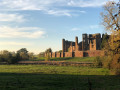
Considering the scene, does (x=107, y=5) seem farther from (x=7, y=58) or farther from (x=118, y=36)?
(x=7, y=58)

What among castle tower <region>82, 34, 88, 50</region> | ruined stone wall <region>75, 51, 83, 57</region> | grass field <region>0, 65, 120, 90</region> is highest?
castle tower <region>82, 34, 88, 50</region>

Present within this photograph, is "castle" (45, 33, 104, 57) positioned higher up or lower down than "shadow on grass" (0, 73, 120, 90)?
higher up

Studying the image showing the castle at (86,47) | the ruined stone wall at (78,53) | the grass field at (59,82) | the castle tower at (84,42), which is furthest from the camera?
the castle tower at (84,42)

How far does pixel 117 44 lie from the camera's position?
19734 mm

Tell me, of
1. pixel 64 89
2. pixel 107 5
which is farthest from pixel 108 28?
pixel 64 89

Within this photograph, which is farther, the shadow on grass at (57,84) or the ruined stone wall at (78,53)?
the ruined stone wall at (78,53)

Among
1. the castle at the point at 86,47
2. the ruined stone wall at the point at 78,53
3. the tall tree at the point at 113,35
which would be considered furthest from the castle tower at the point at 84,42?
the tall tree at the point at 113,35

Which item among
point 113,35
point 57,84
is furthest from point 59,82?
point 113,35

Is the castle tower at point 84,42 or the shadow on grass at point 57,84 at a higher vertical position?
the castle tower at point 84,42

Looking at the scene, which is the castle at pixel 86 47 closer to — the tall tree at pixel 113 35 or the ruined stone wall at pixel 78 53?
the ruined stone wall at pixel 78 53

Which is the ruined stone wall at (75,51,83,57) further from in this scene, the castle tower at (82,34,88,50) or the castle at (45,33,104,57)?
the castle tower at (82,34,88,50)

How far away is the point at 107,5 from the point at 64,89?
568 inches

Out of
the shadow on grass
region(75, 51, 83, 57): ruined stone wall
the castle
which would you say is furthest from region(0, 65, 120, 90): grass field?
region(75, 51, 83, 57): ruined stone wall

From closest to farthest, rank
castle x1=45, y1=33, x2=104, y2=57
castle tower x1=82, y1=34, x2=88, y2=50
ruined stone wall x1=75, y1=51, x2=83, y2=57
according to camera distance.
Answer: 1. castle x1=45, y1=33, x2=104, y2=57
2. ruined stone wall x1=75, y1=51, x2=83, y2=57
3. castle tower x1=82, y1=34, x2=88, y2=50
